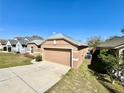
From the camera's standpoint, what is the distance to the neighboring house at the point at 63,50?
524 inches

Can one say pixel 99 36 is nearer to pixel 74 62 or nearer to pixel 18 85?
pixel 74 62

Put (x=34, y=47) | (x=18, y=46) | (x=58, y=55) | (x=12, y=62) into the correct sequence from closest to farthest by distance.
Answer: (x=58, y=55) → (x=12, y=62) → (x=34, y=47) → (x=18, y=46)

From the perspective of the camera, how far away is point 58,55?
15.4 metres

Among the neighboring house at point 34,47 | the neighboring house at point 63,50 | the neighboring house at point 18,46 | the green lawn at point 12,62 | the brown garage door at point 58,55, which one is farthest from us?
the neighboring house at point 18,46

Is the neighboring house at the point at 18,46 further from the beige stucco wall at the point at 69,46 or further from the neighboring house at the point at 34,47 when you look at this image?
the beige stucco wall at the point at 69,46

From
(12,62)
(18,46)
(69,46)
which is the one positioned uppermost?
(18,46)

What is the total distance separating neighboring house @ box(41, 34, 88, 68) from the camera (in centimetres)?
1332

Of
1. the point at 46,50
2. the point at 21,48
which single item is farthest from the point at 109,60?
the point at 21,48

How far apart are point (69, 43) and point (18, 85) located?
8.23m

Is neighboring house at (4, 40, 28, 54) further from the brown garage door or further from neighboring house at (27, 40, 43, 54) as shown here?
the brown garage door

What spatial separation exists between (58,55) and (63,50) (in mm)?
1241

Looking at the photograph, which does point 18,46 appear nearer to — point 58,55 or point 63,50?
point 58,55

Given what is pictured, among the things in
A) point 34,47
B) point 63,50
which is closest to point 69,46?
point 63,50

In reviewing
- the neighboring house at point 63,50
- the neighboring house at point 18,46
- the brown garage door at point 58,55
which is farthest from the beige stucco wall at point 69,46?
the neighboring house at point 18,46
